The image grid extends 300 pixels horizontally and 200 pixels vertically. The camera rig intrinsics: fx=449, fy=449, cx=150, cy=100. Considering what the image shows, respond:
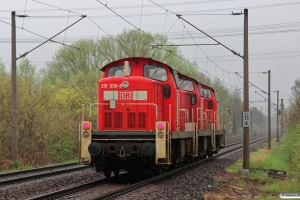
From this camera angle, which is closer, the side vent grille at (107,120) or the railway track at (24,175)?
the railway track at (24,175)

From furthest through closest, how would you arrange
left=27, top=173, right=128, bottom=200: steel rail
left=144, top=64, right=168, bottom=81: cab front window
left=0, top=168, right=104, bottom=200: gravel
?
left=144, top=64, right=168, bottom=81: cab front window
left=0, top=168, right=104, bottom=200: gravel
left=27, top=173, right=128, bottom=200: steel rail

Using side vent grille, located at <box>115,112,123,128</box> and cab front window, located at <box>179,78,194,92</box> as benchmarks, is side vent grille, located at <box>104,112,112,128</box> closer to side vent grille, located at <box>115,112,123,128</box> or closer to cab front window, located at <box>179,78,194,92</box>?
side vent grille, located at <box>115,112,123,128</box>

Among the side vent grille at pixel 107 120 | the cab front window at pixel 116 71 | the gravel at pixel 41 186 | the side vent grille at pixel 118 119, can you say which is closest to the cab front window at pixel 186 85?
the cab front window at pixel 116 71

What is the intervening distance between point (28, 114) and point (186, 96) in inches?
379

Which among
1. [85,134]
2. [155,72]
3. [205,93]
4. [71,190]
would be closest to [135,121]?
[85,134]

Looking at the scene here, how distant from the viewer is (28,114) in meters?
23.3

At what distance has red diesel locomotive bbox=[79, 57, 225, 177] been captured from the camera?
42.0 ft

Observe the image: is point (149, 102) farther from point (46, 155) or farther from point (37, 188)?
point (46, 155)

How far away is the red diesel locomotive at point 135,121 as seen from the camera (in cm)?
1279

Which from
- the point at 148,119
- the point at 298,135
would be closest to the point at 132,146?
the point at 148,119

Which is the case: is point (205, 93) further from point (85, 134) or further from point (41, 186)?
point (41, 186)

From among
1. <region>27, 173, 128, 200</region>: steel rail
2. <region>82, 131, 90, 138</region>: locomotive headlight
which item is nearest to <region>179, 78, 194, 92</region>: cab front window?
<region>27, 173, 128, 200</region>: steel rail

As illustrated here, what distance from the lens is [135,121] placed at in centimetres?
1360

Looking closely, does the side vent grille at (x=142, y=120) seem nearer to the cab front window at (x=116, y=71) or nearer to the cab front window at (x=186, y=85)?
the cab front window at (x=116, y=71)
